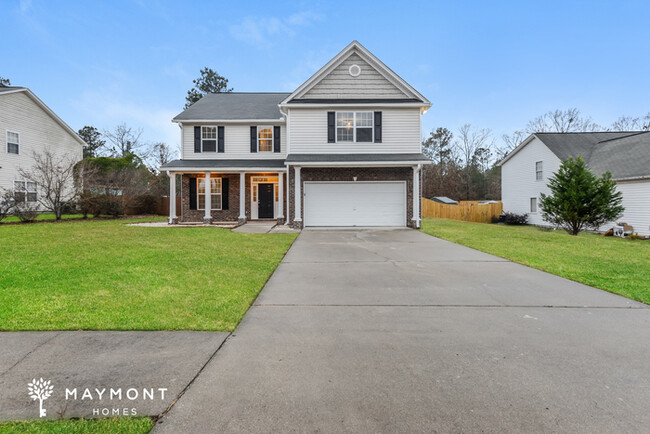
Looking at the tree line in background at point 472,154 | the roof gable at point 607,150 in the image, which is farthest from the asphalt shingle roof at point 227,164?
the tree line in background at point 472,154

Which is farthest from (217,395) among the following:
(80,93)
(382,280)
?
(80,93)

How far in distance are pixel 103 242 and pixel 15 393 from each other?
7.85 m

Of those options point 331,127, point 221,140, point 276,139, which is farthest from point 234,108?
point 331,127

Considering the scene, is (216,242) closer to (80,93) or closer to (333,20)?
(333,20)

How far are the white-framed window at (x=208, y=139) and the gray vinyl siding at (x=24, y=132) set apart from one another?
345 inches

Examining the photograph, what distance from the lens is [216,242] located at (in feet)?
29.6

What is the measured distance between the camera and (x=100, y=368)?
2381mm

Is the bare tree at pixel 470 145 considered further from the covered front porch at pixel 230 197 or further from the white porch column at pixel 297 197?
the white porch column at pixel 297 197

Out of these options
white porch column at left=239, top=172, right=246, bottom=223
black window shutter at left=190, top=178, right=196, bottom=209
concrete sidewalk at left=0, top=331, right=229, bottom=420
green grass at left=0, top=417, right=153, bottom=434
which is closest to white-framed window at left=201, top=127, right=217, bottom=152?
black window shutter at left=190, top=178, right=196, bottom=209

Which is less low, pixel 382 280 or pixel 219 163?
pixel 219 163

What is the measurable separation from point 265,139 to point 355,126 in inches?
205

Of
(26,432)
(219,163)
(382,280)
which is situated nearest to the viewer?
(26,432)

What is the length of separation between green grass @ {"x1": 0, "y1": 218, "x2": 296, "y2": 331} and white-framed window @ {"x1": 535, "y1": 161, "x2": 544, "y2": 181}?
21.5 metres

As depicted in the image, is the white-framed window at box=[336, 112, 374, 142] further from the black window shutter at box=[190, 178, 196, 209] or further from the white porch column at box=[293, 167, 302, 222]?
the black window shutter at box=[190, 178, 196, 209]
